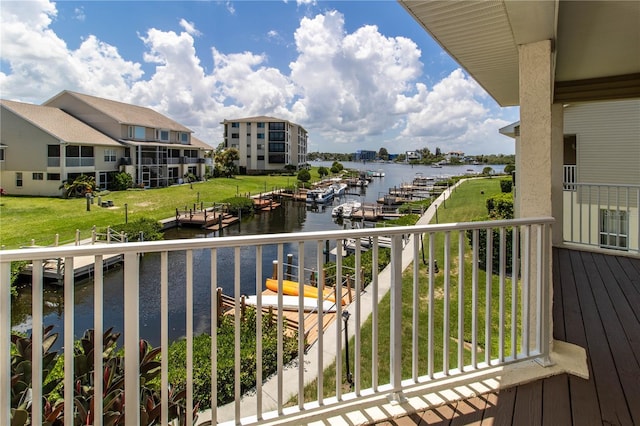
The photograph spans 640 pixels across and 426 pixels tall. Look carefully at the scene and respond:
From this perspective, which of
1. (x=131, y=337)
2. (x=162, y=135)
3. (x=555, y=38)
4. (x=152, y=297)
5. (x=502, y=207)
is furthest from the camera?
(x=162, y=135)

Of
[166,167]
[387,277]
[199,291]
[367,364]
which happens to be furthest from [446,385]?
[166,167]

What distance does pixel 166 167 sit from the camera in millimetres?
31000

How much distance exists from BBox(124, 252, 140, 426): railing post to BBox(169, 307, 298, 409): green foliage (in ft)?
9.60

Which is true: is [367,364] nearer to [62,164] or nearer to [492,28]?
[492,28]

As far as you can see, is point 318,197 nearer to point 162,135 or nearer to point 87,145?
point 162,135

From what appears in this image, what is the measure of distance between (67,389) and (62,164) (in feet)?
88.3

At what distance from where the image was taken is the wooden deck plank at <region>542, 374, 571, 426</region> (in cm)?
173

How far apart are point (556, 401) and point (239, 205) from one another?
77.1 ft

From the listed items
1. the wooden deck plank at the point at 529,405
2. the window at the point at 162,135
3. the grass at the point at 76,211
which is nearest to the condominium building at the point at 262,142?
the window at the point at 162,135

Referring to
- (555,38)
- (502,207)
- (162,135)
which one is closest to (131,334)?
(555,38)

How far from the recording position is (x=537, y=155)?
2227 mm

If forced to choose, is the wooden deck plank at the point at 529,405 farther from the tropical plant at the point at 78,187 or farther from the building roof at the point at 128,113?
the building roof at the point at 128,113

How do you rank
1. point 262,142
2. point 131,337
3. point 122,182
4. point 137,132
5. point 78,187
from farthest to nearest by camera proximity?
point 262,142 → point 137,132 → point 122,182 → point 78,187 → point 131,337

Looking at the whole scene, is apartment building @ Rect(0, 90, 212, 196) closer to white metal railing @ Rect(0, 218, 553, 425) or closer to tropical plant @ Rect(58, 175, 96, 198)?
tropical plant @ Rect(58, 175, 96, 198)
